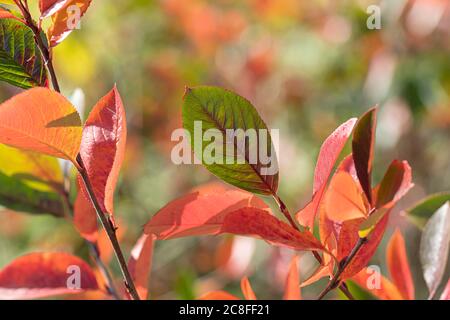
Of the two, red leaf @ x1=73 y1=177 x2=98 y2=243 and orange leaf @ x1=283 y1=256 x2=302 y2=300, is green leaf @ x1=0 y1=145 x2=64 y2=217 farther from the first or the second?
orange leaf @ x1=283 y1=256 x2=302 y2=300

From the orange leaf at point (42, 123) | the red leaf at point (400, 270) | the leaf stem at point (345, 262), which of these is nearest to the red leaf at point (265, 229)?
the leaf stem at point (345, 262)

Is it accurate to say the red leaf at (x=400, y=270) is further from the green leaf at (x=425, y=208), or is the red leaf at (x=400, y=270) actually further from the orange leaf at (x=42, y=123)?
the orange leaf at (x=42, y=123)

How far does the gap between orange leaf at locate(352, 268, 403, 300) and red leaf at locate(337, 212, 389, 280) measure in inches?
4.6

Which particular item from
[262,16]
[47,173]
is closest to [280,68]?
[262,16]

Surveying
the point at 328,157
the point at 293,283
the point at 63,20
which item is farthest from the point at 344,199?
the point at 63,20

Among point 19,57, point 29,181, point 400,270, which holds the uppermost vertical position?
point 19,57

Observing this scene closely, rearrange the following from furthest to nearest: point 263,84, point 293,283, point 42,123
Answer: point 263,84
point 293,283
point 42,123

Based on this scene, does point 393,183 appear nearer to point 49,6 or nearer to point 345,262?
point 345,262

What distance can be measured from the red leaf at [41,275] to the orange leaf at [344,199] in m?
0.25

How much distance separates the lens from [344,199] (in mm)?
565

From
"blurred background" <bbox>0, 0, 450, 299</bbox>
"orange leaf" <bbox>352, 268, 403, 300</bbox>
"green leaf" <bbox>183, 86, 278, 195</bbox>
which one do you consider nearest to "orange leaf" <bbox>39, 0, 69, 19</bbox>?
"green leaf" <bbox>183, 86, 278, 195</bbox>

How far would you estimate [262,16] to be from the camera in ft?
7.79

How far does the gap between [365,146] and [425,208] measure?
22cm
